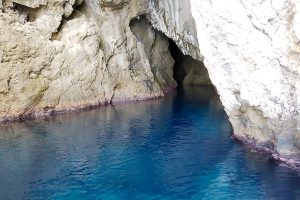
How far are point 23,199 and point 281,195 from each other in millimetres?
11789

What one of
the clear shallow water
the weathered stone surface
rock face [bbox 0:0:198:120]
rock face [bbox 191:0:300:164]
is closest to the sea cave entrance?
the weathered stone surface

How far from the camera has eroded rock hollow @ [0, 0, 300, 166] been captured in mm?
21000

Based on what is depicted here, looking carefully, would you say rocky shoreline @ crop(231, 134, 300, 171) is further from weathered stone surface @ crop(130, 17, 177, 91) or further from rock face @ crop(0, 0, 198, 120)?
weathered stone surface @ crop(130, 17, 177, 91)

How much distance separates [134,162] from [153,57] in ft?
95.2

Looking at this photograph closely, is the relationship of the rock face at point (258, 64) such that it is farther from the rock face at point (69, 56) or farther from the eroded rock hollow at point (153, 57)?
the rock face at point (69, 56)

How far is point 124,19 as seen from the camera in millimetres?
43344

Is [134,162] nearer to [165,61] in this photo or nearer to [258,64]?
[258,64]

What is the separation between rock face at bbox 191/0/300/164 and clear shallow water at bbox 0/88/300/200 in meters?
1.79

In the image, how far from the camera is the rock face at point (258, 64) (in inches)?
794

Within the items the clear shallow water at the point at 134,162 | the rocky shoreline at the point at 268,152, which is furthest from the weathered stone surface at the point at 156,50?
the rocky shoreline at the point at 268,152

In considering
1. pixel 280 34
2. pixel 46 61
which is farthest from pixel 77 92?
pixel 280 34

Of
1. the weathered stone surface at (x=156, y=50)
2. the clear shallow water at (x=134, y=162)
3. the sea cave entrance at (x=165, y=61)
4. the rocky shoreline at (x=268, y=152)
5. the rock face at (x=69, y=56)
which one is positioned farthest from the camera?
the sea cave entrance at (x=165, y=61)

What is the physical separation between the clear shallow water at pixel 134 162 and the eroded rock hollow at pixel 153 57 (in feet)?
8.24

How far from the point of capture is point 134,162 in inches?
→ 894
